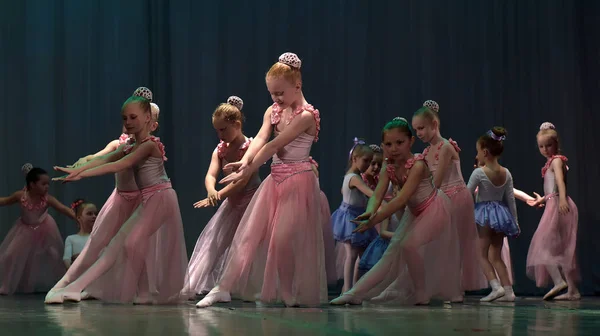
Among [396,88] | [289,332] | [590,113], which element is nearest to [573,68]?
[590,113]

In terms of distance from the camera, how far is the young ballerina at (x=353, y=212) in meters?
6.78

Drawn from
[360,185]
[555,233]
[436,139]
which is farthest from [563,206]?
[360,185]

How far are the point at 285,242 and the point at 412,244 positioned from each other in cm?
79

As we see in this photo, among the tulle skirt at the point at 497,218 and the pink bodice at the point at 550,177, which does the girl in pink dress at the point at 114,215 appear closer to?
the tulle skirt at the point at 497,218

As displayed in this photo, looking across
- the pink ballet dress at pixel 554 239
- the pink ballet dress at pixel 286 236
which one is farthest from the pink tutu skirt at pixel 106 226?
the pink ballet dress at pixel 554 239

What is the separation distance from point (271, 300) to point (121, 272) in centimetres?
92

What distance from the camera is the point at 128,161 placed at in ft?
16.0

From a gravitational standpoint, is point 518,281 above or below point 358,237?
below

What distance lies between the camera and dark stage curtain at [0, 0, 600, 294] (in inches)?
320

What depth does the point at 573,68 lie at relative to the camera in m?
8.19

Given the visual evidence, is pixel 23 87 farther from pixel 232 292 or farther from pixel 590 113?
pixel 590 113

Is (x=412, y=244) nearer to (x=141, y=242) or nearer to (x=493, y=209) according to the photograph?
(x=141, y=242)

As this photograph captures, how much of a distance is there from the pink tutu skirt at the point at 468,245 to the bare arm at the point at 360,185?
3.23ft

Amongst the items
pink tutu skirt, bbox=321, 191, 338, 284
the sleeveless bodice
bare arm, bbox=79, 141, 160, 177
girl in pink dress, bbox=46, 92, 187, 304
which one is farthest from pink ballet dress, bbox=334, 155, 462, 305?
the sleeveless bodice
